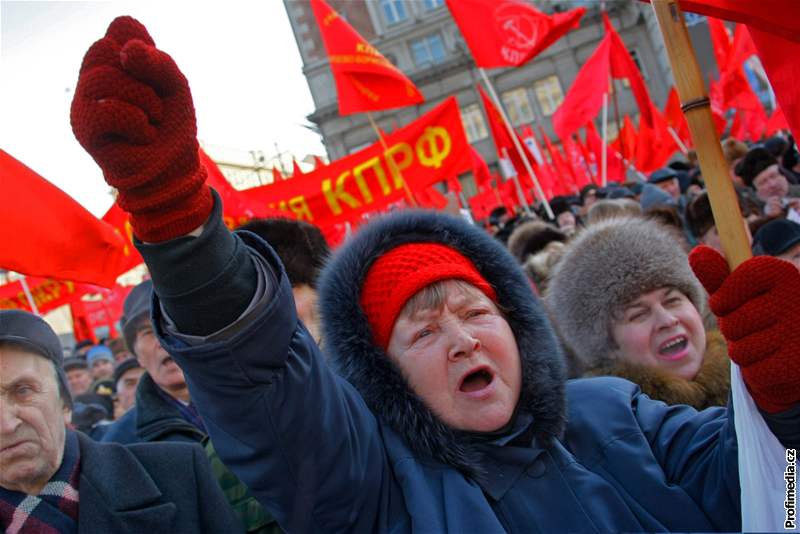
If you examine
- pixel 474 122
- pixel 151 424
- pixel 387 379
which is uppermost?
pixel 474 122

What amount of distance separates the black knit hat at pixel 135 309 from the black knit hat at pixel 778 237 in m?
2.81

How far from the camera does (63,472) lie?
75.4 inches

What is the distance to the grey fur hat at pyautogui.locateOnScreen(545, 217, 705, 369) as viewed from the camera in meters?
2.47

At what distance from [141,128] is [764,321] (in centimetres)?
104

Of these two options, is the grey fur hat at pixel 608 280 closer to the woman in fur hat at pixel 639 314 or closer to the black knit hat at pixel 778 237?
the woman in fur hat at pixel 639 314

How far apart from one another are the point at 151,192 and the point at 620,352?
180 centimetres

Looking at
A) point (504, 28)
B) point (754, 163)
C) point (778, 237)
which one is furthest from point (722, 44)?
point (778, 237)

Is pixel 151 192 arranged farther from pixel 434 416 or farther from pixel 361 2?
pixel 361 2

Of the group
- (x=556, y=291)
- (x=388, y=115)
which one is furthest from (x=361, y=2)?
(x=556, y=291)

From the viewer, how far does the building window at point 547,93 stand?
37812mm

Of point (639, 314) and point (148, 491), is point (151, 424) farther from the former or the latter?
point (639, 314)

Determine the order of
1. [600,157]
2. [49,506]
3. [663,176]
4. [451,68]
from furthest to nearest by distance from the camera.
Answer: [451,68], [600,157], [663,176], [49,506]

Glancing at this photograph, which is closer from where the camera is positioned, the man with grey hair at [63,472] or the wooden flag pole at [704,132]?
the wooden flag pole at [704,132]

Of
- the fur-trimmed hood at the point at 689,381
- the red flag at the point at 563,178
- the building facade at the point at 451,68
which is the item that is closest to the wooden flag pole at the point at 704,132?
the fur-trimmed hood at the point at 689,381
